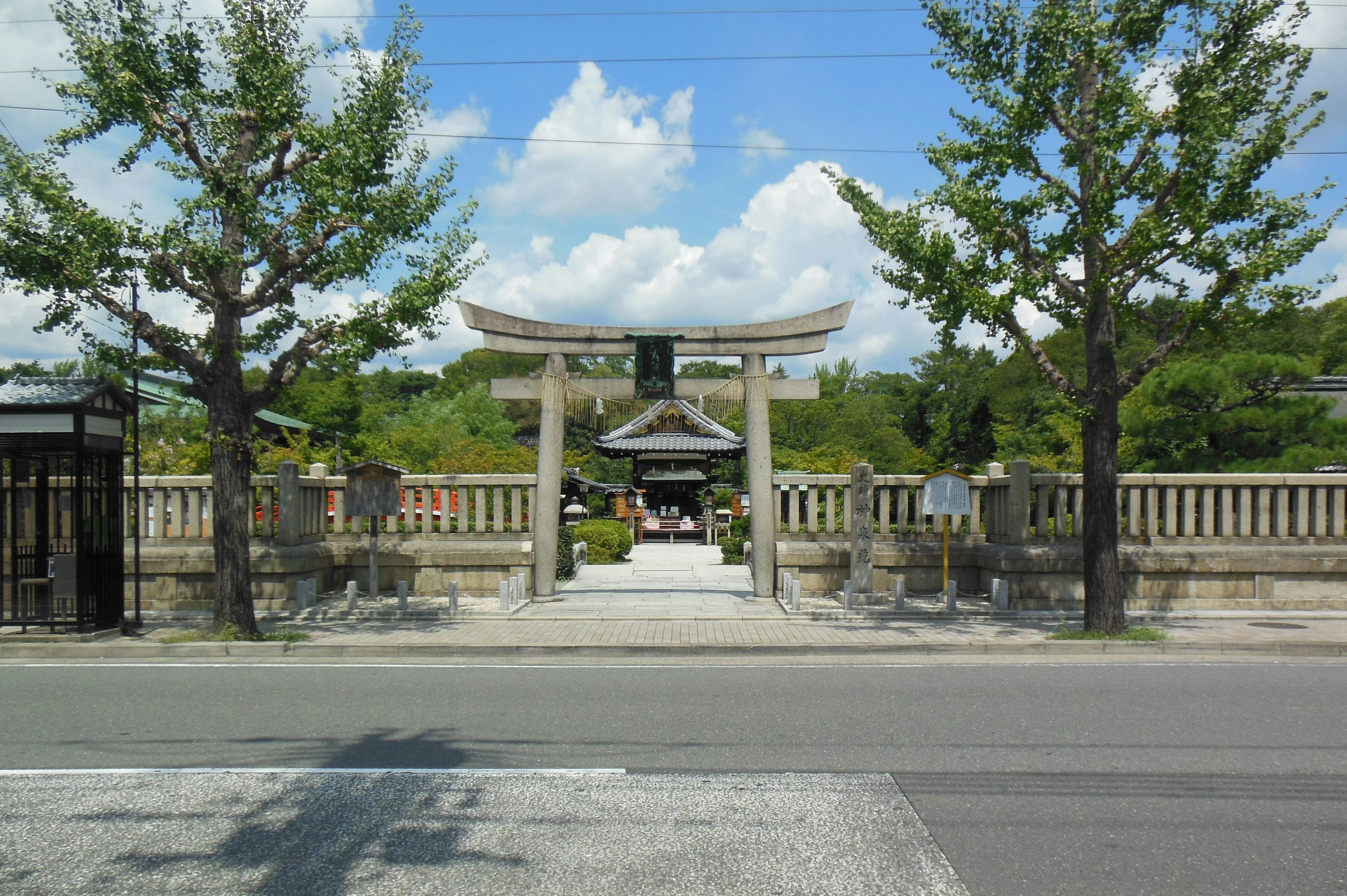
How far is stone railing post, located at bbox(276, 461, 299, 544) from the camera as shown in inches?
548

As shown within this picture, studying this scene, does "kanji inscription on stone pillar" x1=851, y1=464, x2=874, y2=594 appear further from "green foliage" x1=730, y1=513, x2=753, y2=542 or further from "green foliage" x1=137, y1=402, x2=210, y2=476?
"green foliage" x1=137, y1=402, x2=210, y2=476

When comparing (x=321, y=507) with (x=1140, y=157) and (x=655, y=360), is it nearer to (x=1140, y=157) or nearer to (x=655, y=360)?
(x=655, y=360)

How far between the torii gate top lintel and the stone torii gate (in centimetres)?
1

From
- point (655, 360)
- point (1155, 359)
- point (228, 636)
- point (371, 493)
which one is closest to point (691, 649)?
point (228, 636)

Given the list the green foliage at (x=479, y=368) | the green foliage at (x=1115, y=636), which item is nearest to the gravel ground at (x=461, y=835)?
the green foliage at (x=1115, y=636)

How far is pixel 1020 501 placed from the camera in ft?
44.9

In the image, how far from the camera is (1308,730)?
683cm

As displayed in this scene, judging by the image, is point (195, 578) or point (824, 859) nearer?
point (824, 859)

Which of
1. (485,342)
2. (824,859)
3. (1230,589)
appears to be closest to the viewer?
(824,859)

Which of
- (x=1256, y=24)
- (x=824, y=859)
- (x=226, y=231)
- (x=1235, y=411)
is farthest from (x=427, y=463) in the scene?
(x=824, y=859)

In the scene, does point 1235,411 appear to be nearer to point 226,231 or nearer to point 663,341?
point 663,341

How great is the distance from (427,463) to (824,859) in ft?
119

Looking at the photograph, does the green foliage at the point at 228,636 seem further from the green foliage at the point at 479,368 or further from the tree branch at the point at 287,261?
the green foliage at the point at 479,368

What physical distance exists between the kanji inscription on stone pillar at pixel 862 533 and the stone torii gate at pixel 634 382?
63.5 inches
